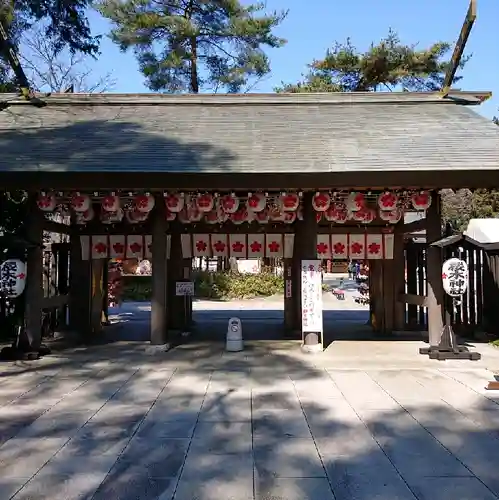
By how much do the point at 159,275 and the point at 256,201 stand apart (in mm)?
2760

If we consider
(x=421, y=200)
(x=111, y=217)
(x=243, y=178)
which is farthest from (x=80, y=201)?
(x=421, y=200)

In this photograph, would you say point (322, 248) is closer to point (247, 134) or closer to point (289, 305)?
point (289, 305)

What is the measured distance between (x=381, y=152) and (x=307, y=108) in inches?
157

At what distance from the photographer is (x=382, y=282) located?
549 inches

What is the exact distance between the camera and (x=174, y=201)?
34.8ft

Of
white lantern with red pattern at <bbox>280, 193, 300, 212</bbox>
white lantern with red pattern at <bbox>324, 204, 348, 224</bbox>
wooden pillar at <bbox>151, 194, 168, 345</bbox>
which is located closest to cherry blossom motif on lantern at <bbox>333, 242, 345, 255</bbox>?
white lantern with red pattern at <bbox>324, 204, 348, 224</bbox>

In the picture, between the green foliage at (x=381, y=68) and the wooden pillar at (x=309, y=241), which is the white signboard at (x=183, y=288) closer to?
the wooden pillar at (x=309, y=241)

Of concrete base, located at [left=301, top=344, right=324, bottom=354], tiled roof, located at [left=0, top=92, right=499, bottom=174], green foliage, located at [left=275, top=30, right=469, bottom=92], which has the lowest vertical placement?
concrete base, located at [left=301, top=344, right=324, bottom=354]

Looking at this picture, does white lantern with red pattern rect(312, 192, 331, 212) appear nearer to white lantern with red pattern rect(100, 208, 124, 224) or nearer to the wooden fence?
the wooden fence

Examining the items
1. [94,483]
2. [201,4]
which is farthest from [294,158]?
[201,4]

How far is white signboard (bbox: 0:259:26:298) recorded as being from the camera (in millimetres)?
9688

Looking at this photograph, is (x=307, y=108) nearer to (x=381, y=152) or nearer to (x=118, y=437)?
(x=381, y=152)

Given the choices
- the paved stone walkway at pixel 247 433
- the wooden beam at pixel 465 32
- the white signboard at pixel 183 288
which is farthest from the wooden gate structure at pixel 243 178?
the paved stone walkway at pixel 247 433

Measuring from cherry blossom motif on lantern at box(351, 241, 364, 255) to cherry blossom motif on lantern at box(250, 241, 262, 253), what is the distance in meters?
2.52
